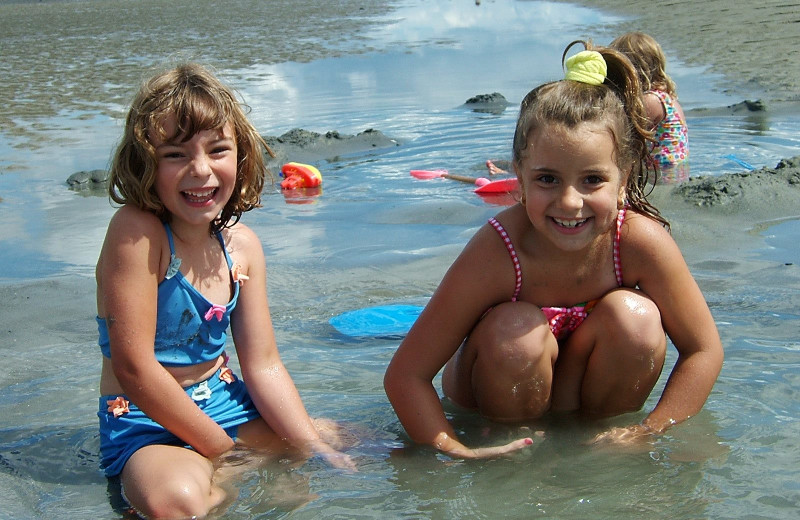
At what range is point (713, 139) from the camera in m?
7.38

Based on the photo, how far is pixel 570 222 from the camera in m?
2.43

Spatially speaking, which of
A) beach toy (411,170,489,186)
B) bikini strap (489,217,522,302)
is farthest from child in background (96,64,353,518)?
beach toy (411,170,489,186)

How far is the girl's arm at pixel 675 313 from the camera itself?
8.27ft

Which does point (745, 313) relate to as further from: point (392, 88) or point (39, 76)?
point (39, 76)

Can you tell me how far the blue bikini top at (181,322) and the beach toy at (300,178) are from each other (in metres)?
3.70

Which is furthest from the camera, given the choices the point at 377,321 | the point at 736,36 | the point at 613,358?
the point at 736,36

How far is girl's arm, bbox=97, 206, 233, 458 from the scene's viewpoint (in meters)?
2.40

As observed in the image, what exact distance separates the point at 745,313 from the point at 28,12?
29.0 meters

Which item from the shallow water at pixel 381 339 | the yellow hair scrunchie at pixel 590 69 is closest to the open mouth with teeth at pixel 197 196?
the shallow water at pixel 381 339

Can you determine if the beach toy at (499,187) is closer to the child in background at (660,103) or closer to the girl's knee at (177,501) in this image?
Answer: the child in background at (660,103)

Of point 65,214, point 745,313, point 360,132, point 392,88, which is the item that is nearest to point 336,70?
point 392,88

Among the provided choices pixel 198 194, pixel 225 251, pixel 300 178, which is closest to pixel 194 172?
pixel 198 194

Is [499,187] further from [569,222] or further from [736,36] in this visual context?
[736,36]

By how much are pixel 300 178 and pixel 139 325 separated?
404 cm
